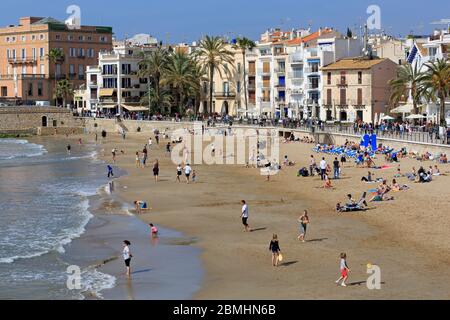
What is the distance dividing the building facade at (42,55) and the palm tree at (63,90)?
3.92 m

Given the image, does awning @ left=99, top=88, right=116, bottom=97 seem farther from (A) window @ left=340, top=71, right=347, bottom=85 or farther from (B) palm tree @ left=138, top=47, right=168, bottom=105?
(A) window @ left=340, top=71, right=347, bottom=85

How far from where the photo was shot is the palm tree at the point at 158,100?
9244cm

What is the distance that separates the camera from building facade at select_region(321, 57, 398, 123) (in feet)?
241

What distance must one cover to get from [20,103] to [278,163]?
65.6 metres

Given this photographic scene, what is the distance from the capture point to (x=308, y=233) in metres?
29.1

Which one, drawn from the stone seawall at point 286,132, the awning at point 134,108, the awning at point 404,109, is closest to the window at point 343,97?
the stone seawall at point 286,132

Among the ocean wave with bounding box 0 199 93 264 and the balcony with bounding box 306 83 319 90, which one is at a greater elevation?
the balcony with bounding box 306 83 319 90

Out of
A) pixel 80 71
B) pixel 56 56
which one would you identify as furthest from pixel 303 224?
pixel 80 71

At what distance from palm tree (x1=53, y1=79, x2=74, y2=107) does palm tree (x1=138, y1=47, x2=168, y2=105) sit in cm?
1881

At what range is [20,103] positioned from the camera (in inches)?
4264

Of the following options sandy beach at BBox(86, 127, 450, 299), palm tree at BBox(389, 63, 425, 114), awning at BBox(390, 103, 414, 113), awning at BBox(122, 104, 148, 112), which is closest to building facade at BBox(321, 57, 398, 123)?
palm tree at BBox(389, 63, 425, 114)
